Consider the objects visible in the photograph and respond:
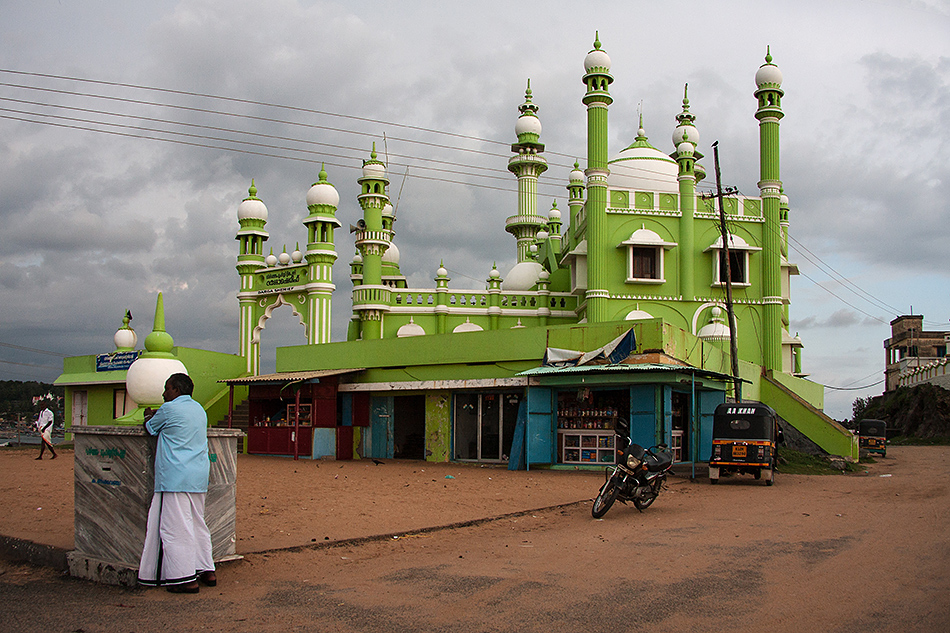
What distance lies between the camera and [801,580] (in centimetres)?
676

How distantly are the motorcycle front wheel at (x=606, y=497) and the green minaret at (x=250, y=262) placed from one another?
2673 centimetres

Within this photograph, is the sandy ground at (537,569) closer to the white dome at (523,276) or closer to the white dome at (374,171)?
the white dome at (523,276)

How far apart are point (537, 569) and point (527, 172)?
37315 millimetres

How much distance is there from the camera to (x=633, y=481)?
11133 mm

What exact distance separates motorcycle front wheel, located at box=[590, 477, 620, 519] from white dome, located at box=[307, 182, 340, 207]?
82.4 ft

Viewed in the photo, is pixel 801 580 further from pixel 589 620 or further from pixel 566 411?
pixel 566 411

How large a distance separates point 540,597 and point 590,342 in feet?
43.0

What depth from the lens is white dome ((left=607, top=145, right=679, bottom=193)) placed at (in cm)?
3444

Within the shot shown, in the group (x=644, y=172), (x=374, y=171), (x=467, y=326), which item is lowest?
(x=467, y=326)

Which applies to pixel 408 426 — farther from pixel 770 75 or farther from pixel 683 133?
pixel 683 133

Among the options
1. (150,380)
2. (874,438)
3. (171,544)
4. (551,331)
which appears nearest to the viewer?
(171,544)

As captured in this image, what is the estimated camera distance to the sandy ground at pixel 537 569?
5.61m

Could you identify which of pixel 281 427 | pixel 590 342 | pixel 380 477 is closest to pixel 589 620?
pixel 380 477

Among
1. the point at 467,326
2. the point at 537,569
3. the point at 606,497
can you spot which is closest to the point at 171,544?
the point at 537,569
